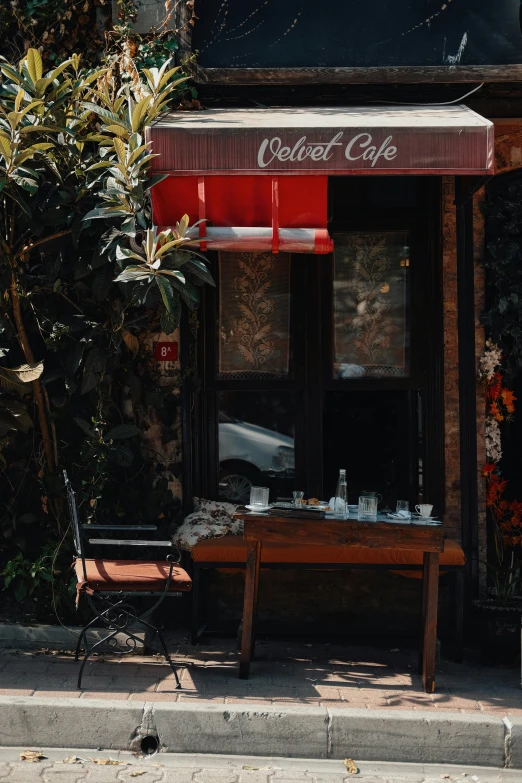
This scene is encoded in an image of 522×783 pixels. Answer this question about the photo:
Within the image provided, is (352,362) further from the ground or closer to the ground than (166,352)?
closer to the ground

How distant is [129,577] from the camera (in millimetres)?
5809

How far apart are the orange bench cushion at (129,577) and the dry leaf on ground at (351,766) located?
4.64 ft

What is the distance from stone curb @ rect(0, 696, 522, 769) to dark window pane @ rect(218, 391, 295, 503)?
2.38 meters

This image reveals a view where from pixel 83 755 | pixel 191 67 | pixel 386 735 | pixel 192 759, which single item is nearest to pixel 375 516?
pixel 386 735

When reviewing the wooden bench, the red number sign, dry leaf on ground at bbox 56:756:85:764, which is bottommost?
dry leaf on ground at bbox 56:756:85:764

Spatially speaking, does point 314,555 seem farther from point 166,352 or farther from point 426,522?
point 166,352

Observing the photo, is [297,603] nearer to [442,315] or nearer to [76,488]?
[76,488]

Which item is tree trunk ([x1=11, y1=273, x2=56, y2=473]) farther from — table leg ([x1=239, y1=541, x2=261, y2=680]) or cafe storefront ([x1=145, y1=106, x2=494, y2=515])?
table leg ([x1=239, y1=541, x2=261, y2=680])

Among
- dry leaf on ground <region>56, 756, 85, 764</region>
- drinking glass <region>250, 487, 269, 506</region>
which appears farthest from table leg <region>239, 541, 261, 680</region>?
dry leaf on ground <region>56, 756, 85, 764</region>

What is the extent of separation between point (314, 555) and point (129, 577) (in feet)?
4.54

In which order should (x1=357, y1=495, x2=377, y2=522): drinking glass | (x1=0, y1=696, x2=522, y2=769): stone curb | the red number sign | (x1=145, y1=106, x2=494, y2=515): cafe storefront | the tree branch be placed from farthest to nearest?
(x1=145, y1=106, x2=494, y2=515): cafe storefront < the red number sign < the tree branch < (x1=357, y1=495, x2=377, y2=522): drinking glass < (x1=0, y1=696, x2=522, y2=769): stone curb

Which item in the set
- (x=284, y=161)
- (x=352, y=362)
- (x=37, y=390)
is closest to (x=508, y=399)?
(x=352, y=362)

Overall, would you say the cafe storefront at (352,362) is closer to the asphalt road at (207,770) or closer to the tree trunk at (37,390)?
the tree trunk at (37,390)

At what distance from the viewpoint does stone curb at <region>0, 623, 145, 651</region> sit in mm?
6520
